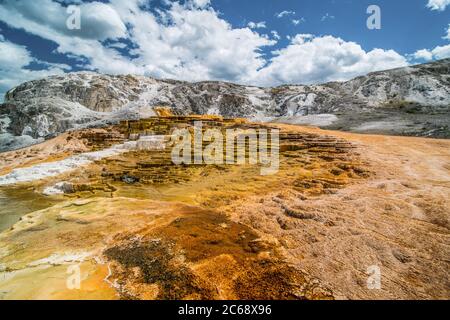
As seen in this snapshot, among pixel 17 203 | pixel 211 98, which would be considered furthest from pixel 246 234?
pixel 211 98

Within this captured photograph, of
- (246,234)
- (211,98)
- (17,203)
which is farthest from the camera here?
(211,98)

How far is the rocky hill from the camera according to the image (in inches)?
1720

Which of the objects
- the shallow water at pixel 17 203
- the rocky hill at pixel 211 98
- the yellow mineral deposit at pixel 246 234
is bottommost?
the shallow water at pixel 17 203

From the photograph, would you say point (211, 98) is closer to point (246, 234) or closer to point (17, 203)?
point (17, 203)

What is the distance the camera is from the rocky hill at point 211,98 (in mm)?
43688

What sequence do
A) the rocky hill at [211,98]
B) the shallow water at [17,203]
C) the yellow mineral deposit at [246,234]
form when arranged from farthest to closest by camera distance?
the rocky hill at [211,98]
the shallow water at [17,203]
the yellow mineral deposit at [246,234]

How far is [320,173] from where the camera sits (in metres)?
10.7

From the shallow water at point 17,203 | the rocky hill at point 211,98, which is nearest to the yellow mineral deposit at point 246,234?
the shallow water at point 17,203

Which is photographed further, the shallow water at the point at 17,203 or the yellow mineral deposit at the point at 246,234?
the shallow water at the point at 17,203

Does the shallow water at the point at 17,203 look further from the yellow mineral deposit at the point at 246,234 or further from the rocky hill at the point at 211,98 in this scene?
the rocky hill at the point at 211,98

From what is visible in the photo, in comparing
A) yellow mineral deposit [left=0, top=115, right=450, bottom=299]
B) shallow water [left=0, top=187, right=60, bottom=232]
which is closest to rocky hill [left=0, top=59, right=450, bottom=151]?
yellow mineral deposit [left=0, top=115, right=450, bottom=299]

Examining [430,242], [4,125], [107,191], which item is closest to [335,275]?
[430,242]

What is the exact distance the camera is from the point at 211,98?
209 ft

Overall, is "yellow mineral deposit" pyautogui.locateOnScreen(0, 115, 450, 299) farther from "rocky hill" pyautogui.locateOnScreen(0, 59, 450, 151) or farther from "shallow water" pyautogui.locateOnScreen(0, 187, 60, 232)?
"rocky hill" pyautogui.locateOnScreen(0, 59, 450, 151)
